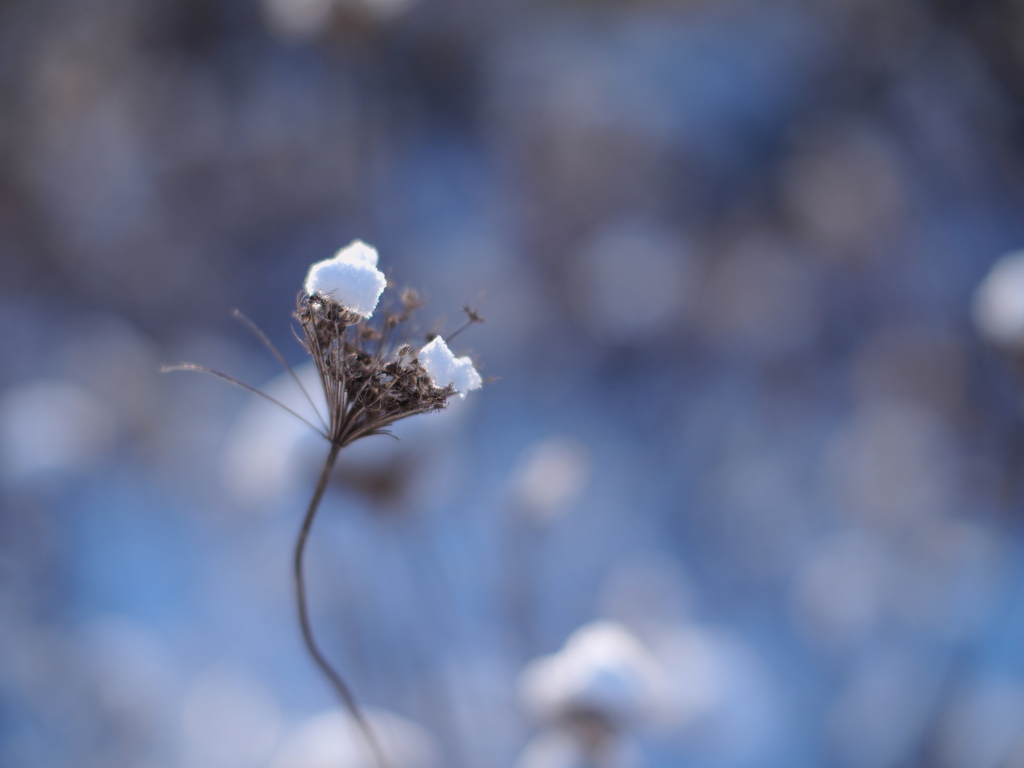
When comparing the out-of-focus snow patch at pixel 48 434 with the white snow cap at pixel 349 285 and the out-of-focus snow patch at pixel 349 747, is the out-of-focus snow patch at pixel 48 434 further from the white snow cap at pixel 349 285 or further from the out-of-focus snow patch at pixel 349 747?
the white snow cap at pixel 349 285

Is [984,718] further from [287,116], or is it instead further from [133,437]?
[287,116]

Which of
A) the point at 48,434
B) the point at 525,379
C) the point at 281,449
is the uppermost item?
the point at 525,379

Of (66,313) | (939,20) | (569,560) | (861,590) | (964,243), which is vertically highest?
(66,313)

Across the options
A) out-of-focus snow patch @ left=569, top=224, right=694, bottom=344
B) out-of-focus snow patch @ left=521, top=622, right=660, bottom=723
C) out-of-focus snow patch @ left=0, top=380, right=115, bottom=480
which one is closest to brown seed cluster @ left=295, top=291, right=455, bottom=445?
out-of-focus snow patch @ left=521, top=622, right=660, bottom=723

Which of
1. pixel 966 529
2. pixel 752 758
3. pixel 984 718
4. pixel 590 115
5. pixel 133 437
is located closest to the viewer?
pixel 984 718

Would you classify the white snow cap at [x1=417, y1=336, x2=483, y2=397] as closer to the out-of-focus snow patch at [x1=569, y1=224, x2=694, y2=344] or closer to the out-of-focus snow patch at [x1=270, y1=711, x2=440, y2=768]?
the out-of-focus snow patch at [x1=270, y1=711, x2=440, y2=768]

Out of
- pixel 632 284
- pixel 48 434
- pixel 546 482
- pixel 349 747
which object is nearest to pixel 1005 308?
pixel 546 482

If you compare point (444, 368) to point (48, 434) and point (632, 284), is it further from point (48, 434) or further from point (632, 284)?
point (632, 284)

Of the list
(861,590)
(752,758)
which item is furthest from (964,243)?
(752,758)
